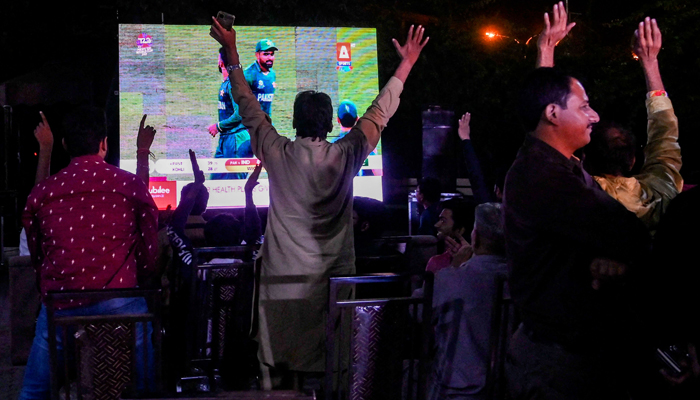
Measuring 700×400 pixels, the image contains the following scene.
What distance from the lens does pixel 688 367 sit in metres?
2.02

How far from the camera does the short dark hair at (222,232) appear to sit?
489cm

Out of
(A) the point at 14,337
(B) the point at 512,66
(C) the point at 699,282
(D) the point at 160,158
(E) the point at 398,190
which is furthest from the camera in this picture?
(B) the point at 512,66

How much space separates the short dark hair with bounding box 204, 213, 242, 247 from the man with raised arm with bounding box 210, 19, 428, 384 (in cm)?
174

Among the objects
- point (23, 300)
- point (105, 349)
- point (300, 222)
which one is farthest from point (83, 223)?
point (23, 300)

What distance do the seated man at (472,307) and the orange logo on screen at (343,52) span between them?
5.65 m

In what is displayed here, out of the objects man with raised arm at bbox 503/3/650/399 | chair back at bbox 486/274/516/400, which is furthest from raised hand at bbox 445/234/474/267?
man with raised arm at bbox 503/3/650/399

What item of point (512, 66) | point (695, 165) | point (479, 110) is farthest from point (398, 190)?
point (695, 165)

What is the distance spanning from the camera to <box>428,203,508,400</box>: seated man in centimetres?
322

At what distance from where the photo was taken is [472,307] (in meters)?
3.24

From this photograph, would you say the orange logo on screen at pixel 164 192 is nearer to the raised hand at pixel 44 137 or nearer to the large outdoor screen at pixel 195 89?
the large outdoor screen at pixel 195 89

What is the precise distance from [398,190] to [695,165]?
20.1 feet

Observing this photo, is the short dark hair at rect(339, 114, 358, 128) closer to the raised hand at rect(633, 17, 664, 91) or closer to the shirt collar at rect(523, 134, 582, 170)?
the raised hand at rect(633, 17, 664, 91)

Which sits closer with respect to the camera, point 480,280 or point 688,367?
point 688,367

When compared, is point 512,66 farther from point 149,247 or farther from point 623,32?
point 149,247
